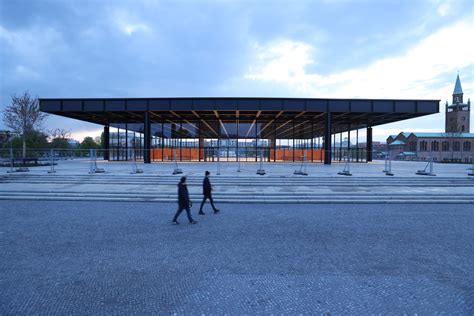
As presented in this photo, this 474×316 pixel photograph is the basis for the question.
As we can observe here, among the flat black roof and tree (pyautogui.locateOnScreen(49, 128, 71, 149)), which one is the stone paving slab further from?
tree (pyautogui.locateOnScreen(49, 128, 71, 149))

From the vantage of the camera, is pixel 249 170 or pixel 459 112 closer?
pixel 249 170

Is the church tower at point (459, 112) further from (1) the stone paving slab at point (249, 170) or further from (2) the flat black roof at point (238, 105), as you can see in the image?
(1) the stone paving slab at point (249, 170)

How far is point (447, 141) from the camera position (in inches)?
2803

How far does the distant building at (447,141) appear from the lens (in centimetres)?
6944

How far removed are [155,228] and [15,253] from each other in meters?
2.87

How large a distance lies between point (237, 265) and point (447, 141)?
294 ft

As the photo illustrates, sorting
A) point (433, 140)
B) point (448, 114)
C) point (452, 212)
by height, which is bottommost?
point (452, 212)

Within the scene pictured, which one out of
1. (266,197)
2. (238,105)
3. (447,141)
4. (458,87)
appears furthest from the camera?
(458,87)

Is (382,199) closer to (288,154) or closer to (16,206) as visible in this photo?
(16,206)

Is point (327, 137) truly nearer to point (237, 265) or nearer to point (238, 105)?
point (238, 105)

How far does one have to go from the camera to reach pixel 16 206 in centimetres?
967

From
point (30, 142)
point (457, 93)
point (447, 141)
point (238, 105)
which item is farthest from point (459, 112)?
point (30, 142)

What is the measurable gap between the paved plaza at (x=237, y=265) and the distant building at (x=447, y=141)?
6652cm

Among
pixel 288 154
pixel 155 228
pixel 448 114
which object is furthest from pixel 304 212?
pixel 448 114
